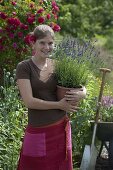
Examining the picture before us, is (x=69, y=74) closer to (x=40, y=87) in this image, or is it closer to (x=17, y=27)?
(x=40, y=87)

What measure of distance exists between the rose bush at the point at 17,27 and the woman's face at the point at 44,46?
125 inches

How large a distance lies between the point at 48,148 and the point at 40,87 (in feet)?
Result: 1.52

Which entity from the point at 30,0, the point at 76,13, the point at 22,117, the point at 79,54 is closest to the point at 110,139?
the point at 22,117

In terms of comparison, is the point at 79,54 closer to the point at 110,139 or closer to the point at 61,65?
the point at 61,65

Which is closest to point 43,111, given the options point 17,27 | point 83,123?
point 83,123

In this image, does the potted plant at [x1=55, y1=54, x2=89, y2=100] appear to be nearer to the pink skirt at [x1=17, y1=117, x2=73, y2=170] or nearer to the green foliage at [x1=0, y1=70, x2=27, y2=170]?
the pink skirt at [x1=17, y1=117, x2=73, y2=170]

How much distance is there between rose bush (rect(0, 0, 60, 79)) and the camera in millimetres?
7031

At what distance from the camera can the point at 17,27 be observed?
23.0 feet

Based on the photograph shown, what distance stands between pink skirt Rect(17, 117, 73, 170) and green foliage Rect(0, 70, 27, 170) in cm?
104

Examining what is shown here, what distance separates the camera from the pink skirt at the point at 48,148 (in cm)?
386

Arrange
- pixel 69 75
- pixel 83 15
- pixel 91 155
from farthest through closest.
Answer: pixel 83 15, pixel 91 155, pixel 69 75

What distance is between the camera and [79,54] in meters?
4.64

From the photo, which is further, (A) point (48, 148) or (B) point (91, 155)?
(B) point (91, 155)

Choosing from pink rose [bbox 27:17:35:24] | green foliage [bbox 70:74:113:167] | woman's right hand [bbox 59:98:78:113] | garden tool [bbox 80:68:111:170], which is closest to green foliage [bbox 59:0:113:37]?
pink rose [bbox 27:17:35:24]
